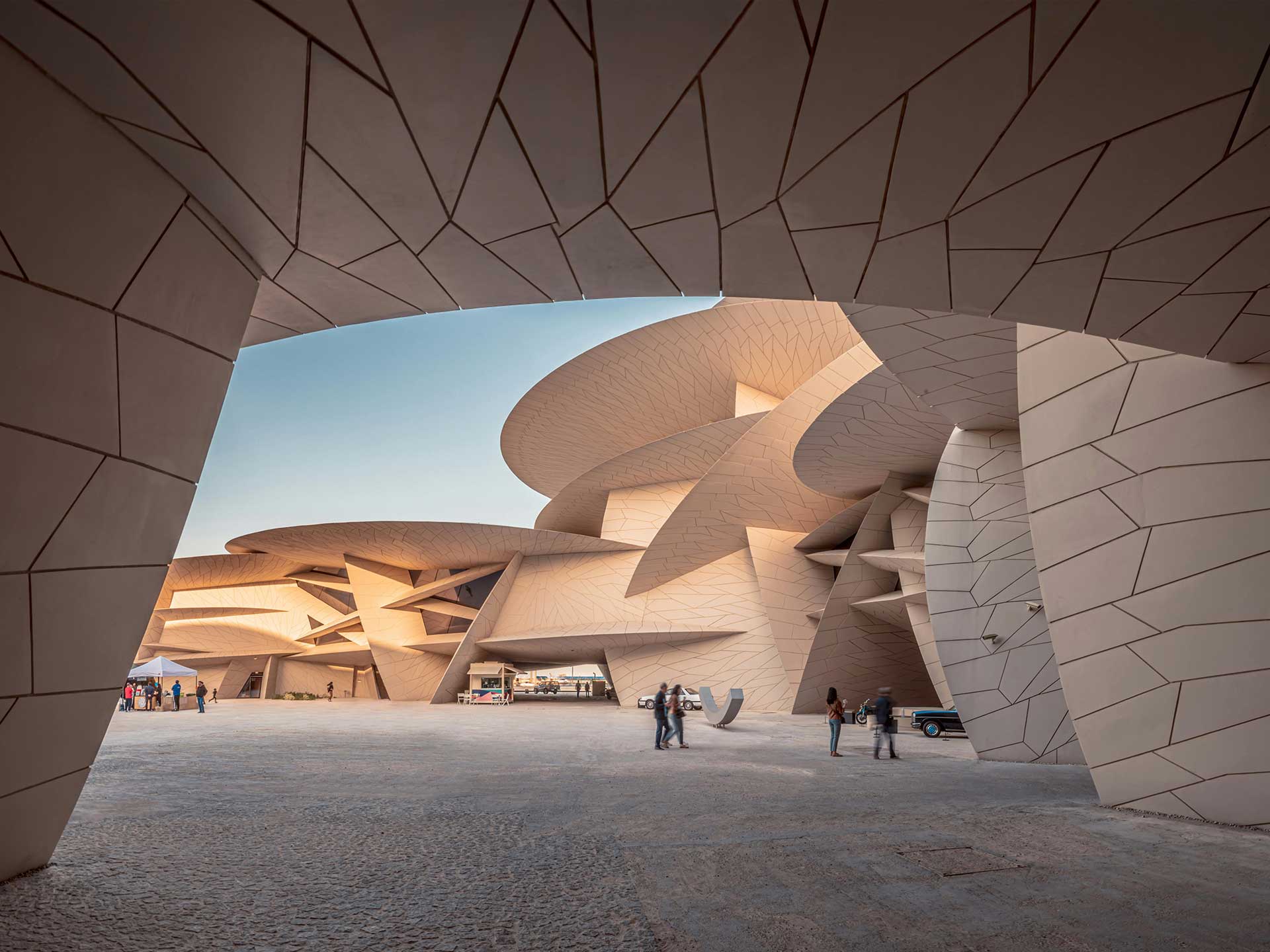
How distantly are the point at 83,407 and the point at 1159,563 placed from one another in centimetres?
800

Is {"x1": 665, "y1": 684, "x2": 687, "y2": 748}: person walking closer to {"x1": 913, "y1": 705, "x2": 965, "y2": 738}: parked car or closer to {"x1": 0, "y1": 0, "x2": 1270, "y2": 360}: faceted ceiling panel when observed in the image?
{"x1": 913, "y1": 705, "x2": 965, "y2": 738}: parked car

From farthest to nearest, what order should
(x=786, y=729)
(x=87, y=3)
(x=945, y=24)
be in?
(x=786, y=729)
(x=945, y=24)
(x=87, y=3)

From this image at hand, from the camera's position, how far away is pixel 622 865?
15.4ft

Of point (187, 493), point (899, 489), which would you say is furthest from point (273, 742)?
point (899, 489)

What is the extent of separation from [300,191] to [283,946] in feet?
12.2

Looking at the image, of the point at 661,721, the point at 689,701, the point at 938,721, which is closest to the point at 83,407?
the point at 661,721

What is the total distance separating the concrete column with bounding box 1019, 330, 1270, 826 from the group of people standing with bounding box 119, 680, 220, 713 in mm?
29500

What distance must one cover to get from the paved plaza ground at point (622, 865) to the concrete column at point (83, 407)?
92 cm

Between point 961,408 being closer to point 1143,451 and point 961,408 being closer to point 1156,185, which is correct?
point 1143,451

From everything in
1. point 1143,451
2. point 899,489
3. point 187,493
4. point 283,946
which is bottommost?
point 283,946

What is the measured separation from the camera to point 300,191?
3.83 meters

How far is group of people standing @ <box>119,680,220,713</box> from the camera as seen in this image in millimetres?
27250

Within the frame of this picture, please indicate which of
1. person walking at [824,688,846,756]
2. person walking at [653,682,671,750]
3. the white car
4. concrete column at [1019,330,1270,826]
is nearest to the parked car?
person walking at [824,688,846,756]

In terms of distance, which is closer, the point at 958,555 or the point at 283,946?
the point at 283,946
